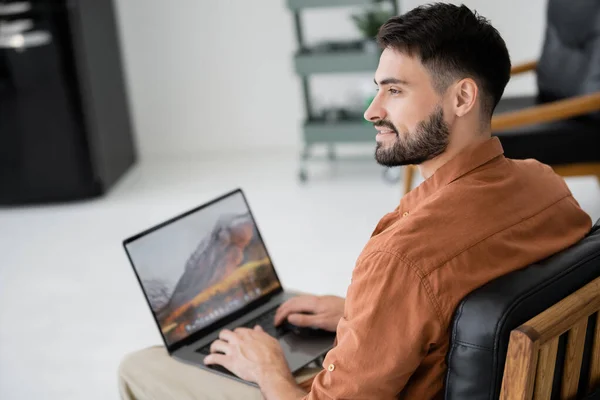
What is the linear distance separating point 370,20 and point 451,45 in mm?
2507

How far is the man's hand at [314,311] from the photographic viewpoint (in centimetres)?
172

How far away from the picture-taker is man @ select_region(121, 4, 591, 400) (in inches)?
47.3

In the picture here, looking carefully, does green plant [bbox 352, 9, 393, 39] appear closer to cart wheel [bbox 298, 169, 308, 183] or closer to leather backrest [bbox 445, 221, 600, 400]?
cart wheel [bbox 298, 169, 308, 183]

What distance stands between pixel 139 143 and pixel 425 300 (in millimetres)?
3573

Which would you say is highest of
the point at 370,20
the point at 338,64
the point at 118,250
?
the point at 370,20

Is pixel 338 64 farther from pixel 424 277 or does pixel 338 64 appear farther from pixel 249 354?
pixel 424 277

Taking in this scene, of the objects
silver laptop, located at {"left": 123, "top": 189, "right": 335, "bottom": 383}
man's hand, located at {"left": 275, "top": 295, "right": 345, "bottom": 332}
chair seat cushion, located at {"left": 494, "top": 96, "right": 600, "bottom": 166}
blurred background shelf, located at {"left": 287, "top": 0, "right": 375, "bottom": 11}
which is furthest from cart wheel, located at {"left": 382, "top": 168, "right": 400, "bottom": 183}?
man's hand, located at {"left": 275, "top": 295, "right": 345, "bottom": 332}

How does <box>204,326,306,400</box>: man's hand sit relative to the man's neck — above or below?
below

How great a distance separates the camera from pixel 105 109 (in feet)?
13.5

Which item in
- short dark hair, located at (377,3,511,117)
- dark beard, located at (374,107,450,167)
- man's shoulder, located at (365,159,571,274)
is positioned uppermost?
short dark hair, located at (377,3,511,117)

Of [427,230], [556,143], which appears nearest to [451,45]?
[427,230]

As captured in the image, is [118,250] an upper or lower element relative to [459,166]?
lower

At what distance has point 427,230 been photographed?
48.8 inches

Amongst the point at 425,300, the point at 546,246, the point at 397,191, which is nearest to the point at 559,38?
the point at 397,191
